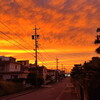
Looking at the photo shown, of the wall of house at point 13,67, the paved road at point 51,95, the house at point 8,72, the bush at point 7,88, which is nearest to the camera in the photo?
the paved road at point 51,95

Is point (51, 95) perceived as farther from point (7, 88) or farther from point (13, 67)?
point (13, 67)

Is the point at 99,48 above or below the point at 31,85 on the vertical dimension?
above

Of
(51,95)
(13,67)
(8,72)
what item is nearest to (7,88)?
(51,95)

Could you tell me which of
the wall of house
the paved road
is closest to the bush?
the paved road

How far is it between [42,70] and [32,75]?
33210 millimetres

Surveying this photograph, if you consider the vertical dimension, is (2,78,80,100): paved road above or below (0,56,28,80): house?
below

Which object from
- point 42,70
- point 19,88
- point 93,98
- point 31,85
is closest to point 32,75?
point 31,85

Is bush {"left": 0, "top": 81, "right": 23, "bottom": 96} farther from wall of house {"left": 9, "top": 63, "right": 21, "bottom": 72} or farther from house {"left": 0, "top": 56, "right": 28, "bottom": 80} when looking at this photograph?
wall of house {"left": 9, "top": 63, "right": 21, "bottom": 72}

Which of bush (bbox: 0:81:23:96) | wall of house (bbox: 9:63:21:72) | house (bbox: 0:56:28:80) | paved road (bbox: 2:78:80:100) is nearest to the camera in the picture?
paved road (bbox: 2:78:80:100)

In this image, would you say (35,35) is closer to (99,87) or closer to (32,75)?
(32,75)

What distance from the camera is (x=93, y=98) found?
1039cm

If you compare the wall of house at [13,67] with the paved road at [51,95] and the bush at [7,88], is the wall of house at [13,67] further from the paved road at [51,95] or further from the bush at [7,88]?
the bush at [7,88]

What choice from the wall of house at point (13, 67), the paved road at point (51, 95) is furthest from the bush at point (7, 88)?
the wall of house at point (13, 67)

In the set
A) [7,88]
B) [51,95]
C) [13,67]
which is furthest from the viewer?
[13,67]
